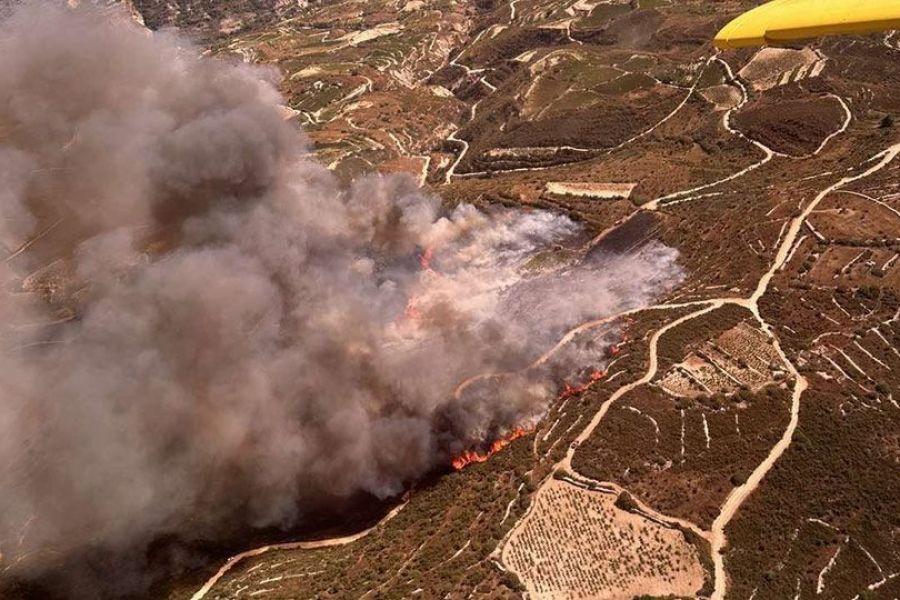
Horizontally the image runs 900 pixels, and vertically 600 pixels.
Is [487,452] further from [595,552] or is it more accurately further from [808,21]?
[808,21]

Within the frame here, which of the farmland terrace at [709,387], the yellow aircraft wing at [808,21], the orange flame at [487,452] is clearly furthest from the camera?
the orange flame at [487,452]

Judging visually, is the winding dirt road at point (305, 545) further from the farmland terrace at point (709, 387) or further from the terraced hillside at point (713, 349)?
the terraced hillside at point (713, 349)

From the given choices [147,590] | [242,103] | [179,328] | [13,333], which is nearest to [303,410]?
[179,328]

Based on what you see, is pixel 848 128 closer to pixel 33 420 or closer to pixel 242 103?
→ pixel 242 103

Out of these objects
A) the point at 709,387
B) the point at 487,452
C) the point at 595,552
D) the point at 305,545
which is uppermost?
the point at 709,387

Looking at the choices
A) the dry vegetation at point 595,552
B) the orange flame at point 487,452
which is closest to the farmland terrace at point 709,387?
the dry vegetation at point 595,552

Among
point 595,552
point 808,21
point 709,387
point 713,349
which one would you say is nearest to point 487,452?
point 595,552
